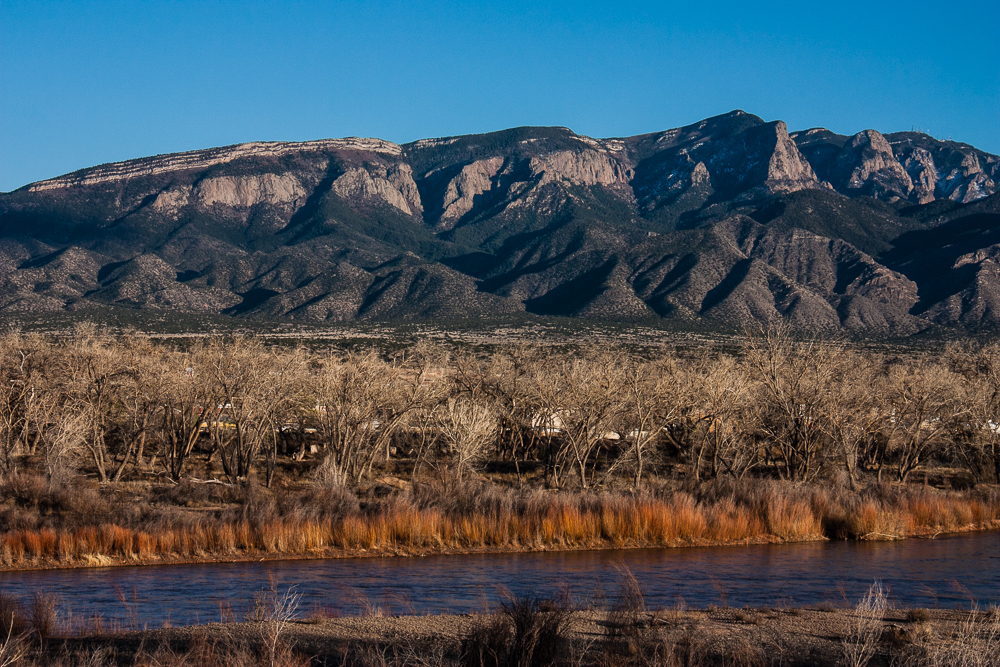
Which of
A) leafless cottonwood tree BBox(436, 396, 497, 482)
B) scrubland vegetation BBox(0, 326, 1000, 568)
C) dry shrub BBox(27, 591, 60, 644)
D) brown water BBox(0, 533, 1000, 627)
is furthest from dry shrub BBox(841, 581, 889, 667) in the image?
leafless cottonwood tree BBox(436, 396, 497, 482)

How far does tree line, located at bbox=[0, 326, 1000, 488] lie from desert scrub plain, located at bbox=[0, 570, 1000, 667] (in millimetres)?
16710

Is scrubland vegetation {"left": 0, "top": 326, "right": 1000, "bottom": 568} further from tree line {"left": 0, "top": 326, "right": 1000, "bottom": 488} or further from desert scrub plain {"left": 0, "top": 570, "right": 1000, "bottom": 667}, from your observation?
desert scrub plain {"left": 0, "top": 570, "right": 1000, "bottom": 667}

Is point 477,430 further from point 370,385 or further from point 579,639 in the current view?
point 579,639

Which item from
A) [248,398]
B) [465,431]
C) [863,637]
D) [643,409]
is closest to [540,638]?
[863,637]

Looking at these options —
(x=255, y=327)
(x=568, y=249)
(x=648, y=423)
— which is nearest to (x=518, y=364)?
(x=648, y=423)

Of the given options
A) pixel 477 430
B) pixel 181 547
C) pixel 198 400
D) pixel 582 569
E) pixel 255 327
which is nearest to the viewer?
pixel 582 569

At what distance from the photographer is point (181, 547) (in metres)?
23.8

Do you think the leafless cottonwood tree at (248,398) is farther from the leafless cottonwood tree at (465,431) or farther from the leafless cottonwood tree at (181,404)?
the leafless cottonwood tree at (465,431)

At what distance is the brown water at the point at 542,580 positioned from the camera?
58.0 ft

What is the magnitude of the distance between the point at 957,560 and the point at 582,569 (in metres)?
9.27

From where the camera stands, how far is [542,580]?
2019 cm

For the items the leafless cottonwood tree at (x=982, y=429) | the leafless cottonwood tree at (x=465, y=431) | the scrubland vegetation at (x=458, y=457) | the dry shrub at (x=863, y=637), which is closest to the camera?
the dry shrub at (x=863, y=637)

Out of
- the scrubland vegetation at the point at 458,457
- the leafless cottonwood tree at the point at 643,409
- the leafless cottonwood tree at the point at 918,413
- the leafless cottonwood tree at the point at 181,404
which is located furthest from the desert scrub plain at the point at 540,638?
the leafless cottonwood tree at the point at 918,413

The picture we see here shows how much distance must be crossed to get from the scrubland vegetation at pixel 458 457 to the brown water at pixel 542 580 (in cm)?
118
